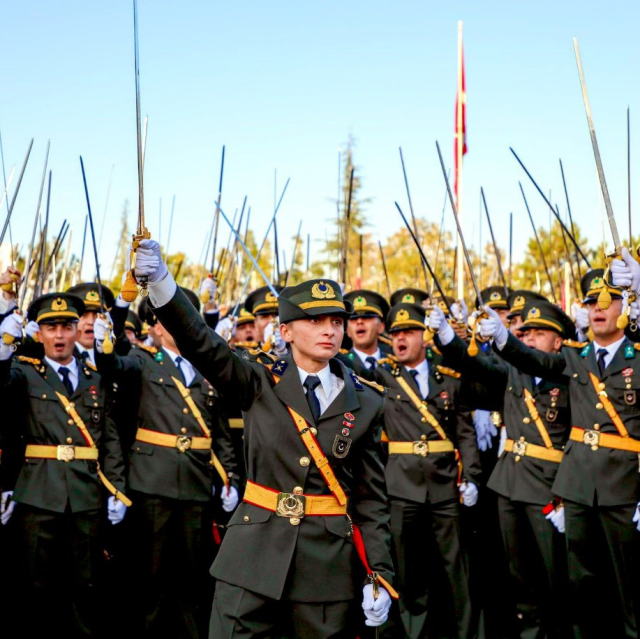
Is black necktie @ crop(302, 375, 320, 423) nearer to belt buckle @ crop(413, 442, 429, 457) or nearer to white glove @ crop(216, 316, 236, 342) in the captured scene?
belt buckle @ crop(413, 442, 429, 457)

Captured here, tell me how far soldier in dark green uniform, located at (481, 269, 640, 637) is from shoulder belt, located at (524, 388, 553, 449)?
298mm

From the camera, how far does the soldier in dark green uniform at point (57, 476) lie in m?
6.19

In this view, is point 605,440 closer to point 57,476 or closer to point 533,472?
point 533,472

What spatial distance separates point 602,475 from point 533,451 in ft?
2.43

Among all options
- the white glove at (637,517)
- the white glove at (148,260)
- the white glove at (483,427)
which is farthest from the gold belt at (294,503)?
the white glove at (483,427)

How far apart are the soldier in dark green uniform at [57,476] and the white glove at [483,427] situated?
3.53 meters

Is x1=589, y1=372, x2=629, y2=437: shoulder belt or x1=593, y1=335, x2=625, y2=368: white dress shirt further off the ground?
x1=593, y1=335, x2=625, y2=368: white dress shirt

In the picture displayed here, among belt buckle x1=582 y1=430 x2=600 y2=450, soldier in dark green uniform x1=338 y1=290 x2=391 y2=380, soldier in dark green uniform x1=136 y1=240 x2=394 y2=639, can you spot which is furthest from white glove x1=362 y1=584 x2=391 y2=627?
soldier in dark green uniform x1=338 y1=290 x2=391 y2=380

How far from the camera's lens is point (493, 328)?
5820 mm

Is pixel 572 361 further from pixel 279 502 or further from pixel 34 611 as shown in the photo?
pixel 34 611

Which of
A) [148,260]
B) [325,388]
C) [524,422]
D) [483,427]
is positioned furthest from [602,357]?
[148,260]

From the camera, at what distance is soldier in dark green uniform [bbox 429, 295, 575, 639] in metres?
6.44

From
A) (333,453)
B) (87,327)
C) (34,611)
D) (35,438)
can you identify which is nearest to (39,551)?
(34,611)

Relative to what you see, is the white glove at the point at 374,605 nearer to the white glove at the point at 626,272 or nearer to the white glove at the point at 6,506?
the white glove at the point at 626,272
